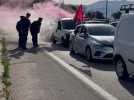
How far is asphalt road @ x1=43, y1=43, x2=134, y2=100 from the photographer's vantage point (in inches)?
470

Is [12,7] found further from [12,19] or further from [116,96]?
[116,96]

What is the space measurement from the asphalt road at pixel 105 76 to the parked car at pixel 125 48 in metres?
0.32

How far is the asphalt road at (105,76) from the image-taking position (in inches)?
470

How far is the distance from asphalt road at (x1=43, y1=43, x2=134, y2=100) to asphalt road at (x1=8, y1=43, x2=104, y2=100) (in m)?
0.52

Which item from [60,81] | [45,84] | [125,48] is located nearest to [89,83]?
[60,81]

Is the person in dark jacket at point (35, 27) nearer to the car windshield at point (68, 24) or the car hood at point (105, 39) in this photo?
the car windshield at point (68, 24)

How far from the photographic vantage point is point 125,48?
1370 cm

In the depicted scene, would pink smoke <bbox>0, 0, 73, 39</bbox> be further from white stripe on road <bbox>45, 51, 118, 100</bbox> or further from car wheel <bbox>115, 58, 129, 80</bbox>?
car wheel <bbox>115, 58, 129, 80</bbox>

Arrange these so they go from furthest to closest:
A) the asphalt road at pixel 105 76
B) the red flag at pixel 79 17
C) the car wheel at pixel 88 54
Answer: the red flag at pixel 79 17 < the car wheel at pixel 88 54 < the asphalt road at pixel 105 76

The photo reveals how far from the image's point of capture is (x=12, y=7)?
41781 millimetres

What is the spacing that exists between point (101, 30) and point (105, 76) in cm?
613

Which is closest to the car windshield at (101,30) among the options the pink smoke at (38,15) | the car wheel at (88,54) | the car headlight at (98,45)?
the car wheel at (88,54)

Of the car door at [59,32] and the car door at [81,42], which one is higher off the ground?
the car door at [81,42]

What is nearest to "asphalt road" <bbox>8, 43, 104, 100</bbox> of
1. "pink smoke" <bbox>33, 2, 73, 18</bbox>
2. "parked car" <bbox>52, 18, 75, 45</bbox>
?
"parked car" <bbox>52, 18, 75, 45</bbox>
